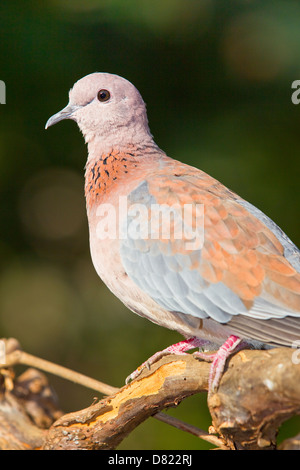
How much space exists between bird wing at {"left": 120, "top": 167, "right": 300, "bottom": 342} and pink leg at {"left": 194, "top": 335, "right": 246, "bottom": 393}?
54mm

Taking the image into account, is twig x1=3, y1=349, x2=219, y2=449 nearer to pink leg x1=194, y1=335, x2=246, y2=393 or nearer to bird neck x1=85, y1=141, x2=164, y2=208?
pink leg x1=194, y1=335, x2=246, y2=393

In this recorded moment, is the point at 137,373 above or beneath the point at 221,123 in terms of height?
beneath

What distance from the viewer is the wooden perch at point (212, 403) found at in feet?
5.07

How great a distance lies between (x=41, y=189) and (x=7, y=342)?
1.58 m

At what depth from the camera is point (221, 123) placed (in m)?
3.87

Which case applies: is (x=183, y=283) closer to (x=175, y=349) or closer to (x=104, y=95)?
(x=175, y=349)

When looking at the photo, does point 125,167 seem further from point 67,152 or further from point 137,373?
point 67,152

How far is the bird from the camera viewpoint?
189 cm

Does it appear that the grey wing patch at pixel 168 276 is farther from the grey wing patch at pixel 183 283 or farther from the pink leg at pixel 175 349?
the pink leg at pixel 175 349

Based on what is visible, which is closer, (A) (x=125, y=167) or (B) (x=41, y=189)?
(A) (x=125, y=167)

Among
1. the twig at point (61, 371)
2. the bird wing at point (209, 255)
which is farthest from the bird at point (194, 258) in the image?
the twig at point (61, 371)

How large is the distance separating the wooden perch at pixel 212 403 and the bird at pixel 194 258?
0.07 metres

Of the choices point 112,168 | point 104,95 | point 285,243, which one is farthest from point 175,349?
Result: point 104,95
